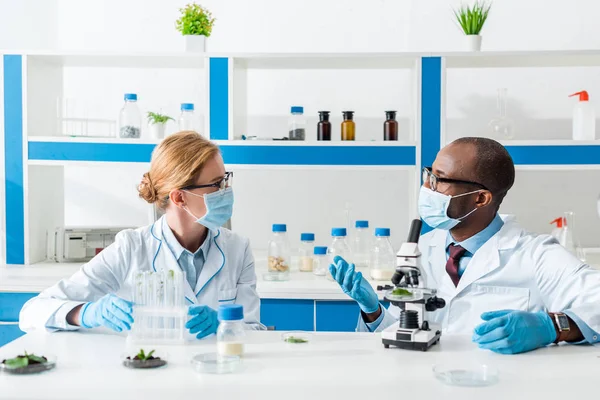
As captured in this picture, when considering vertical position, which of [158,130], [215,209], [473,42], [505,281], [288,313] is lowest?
[288,313]

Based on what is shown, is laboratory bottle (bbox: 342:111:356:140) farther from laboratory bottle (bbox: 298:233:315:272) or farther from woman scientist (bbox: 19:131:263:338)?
woman scientist (bbox: 19:131:263:338)

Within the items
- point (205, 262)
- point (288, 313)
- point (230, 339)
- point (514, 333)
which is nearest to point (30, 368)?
point (230, 339)

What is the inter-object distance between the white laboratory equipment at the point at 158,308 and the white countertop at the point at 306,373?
0.14 feet

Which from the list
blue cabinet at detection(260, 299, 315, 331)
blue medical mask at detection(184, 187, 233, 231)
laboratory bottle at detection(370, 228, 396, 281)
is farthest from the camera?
laboratory bottle at detection(370, 228, 396, 281)

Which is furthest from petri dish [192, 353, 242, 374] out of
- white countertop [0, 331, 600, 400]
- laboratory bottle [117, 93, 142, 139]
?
laboratory bottle [117, 93, 142, 139]

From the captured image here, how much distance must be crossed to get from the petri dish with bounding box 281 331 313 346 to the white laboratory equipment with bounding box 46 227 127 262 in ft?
5.59

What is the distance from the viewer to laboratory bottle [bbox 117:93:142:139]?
3.11m

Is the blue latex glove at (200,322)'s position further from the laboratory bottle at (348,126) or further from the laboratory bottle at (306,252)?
the laboratory bottle at (348,126)

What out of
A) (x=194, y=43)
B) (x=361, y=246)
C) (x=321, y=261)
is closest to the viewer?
(x=321, y=261)

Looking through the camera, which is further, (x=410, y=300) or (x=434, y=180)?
(x=434, y=180)

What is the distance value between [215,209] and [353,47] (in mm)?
1738

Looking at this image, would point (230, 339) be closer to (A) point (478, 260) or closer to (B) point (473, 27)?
(A) point (478, 260)

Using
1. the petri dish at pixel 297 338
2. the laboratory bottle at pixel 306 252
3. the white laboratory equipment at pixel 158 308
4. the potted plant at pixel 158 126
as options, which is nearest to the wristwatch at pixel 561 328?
the petri dish at pixel 297 338

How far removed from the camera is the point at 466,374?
1.34 m
